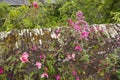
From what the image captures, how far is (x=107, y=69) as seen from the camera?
3152 millimetres

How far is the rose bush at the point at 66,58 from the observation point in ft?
9.73

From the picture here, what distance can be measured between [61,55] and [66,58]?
2.5 inches

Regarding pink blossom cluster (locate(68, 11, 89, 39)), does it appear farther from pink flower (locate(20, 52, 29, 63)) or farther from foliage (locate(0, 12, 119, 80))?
pink flower (locate(20, 52, 29, 63))

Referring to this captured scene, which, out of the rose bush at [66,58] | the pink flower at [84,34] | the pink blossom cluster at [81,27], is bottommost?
the rose bush at [66,58]

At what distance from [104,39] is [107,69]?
1.23 feet

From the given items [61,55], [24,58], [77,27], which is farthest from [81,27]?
[24,58]

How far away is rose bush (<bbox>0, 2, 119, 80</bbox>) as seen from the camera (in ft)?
9.73

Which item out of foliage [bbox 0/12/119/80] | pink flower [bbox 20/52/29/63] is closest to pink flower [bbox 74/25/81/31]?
foliage [bbox 0/12/119/80]

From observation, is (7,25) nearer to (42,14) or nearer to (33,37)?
(42,14)

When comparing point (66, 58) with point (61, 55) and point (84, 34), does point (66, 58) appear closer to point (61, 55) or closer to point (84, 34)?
point (61, 55)

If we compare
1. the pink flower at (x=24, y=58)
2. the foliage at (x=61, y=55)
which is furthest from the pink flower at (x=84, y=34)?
the pink flower at (x=24, y=58)

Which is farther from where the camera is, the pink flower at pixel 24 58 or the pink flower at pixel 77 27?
the pink flower at pixel 77 27

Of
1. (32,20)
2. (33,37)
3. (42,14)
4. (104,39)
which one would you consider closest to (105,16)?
(42,14)

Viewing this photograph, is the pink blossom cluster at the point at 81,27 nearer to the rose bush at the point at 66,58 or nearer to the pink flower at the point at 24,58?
the rose bush at the point at 66,58
